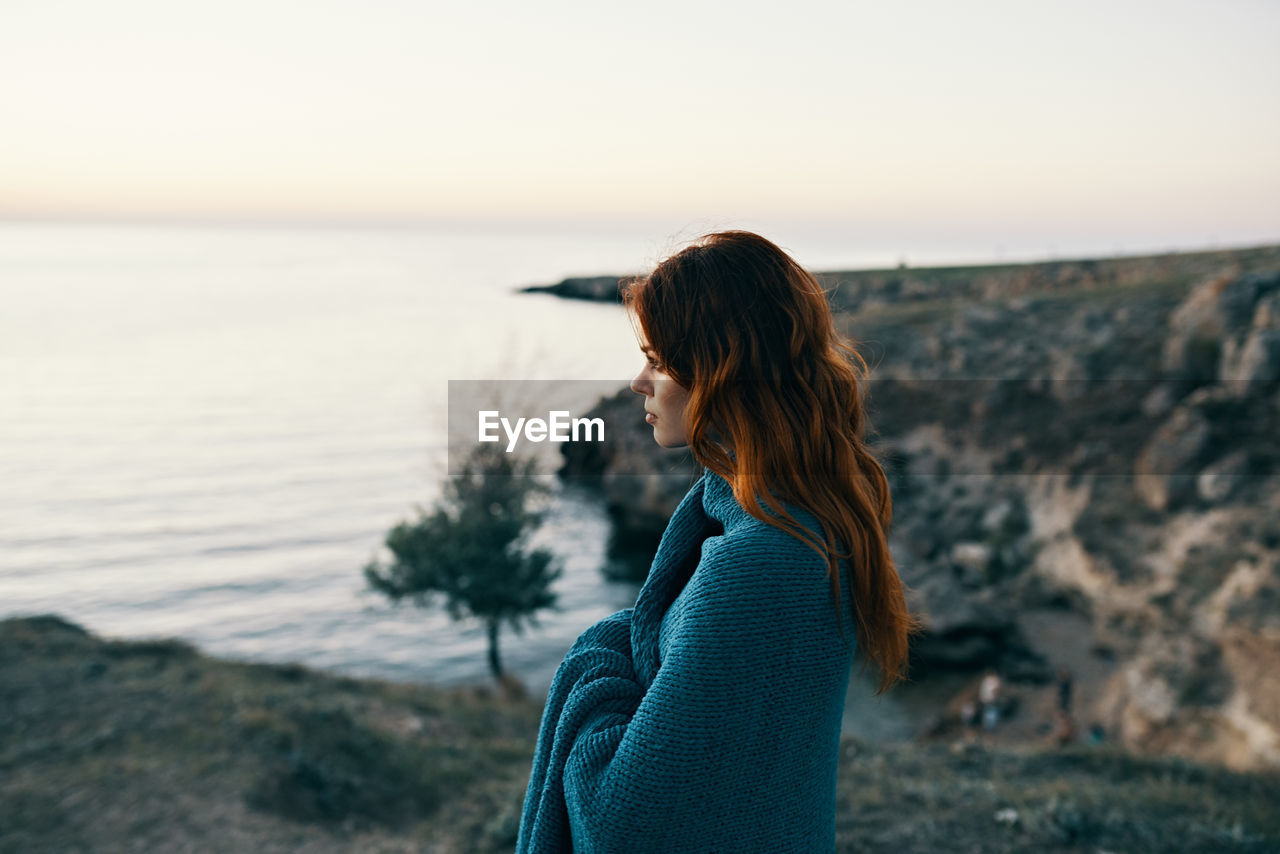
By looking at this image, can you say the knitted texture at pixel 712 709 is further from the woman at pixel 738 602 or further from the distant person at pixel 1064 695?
the distant person at pixel 1064 695

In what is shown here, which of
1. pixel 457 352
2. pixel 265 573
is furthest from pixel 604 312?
pixel 265 573

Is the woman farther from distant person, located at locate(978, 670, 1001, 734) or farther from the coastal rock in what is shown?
the coastal rock

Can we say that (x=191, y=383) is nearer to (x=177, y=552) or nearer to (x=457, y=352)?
(x=457, y=352)

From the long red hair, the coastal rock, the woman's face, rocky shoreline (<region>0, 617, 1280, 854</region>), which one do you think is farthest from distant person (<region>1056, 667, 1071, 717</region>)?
the coastal rock

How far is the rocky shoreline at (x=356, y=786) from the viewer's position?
575 centimetres

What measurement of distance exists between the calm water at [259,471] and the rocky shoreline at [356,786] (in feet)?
43.9

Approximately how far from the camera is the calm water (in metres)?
26.5

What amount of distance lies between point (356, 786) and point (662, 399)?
7.06 m

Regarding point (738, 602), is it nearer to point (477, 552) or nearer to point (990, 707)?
point (990, 707)

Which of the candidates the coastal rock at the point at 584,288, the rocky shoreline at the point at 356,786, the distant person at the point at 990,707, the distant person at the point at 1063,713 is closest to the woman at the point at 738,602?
the rocky shoreline at the point at 356,786

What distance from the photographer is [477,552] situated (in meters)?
20.8

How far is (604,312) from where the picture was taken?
6200 centimetres

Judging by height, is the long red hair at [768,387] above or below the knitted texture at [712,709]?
above

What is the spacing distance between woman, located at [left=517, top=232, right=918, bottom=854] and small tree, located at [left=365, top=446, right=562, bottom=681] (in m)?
19.6
